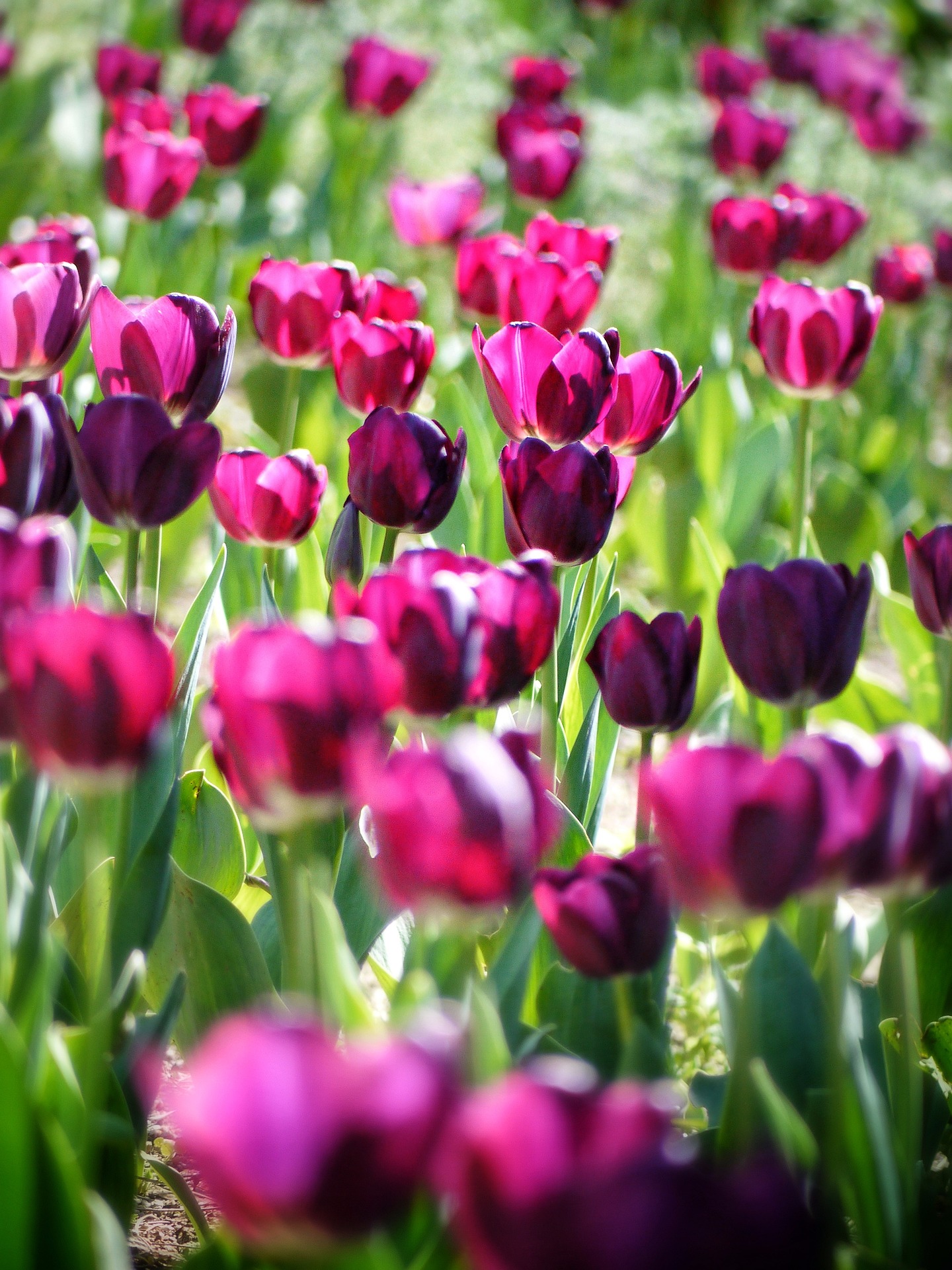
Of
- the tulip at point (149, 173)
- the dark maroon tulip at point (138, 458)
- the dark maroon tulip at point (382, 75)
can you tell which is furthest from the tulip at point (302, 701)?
the dark maroon tulip at point (382, 75)

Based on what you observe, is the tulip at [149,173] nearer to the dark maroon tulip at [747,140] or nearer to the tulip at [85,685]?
the dark maroon tulip at [747,140]

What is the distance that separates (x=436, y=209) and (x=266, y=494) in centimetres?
125

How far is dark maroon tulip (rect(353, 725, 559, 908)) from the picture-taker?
24.0 inches

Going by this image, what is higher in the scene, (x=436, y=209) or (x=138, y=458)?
(x=138, y=458)

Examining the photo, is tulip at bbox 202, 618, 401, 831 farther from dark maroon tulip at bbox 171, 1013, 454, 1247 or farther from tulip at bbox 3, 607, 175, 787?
dark maroon tulip at bbox 171, 1013, 454, 1247

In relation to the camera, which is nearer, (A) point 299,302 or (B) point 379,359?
(B) point 379,359

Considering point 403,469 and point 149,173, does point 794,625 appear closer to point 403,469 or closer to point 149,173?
point 403,469

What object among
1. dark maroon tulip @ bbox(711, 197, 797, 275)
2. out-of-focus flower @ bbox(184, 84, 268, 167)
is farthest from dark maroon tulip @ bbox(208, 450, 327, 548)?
out-of-focus flower @ bbox(184, 84, 268, 167)

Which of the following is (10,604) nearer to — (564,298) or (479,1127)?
(479,1127)

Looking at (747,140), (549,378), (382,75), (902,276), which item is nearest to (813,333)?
(549,378)

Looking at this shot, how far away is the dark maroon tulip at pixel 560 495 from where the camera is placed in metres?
1.05

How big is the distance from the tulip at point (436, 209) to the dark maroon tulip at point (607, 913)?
1662 mm

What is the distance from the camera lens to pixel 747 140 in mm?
2834

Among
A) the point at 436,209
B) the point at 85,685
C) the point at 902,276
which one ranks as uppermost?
the point at 85,685
